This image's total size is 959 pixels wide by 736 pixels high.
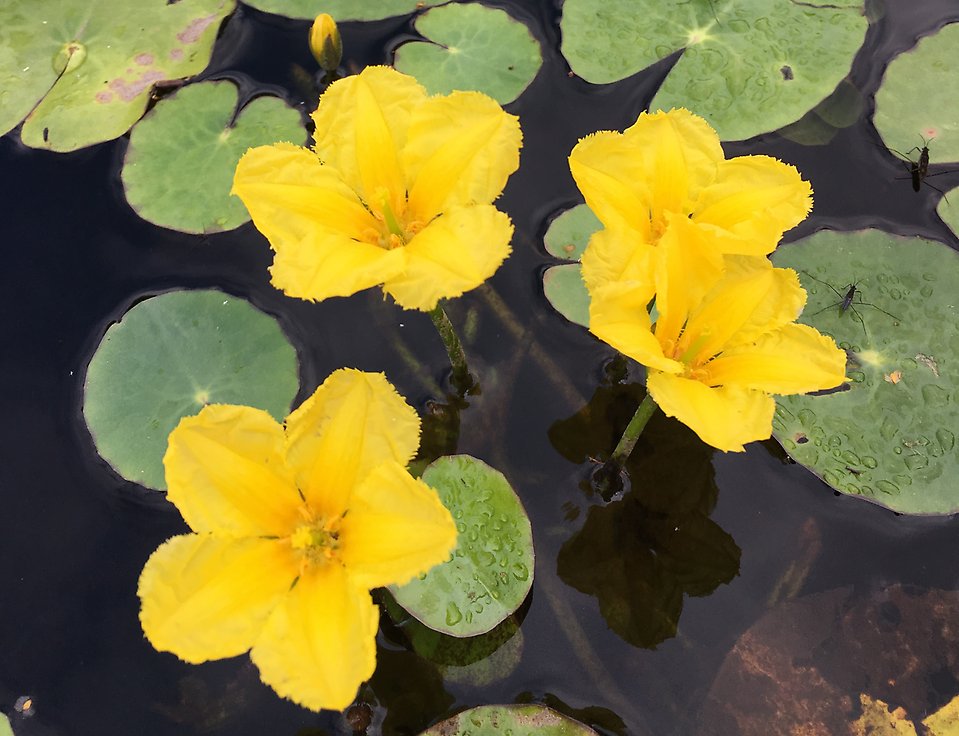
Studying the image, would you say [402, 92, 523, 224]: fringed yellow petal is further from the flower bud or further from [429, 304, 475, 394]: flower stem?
the flower bud

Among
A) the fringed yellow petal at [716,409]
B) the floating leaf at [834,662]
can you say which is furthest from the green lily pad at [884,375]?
the fringed yellow petal at [716,409]

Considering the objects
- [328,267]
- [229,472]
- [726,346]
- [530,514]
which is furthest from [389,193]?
[530,514]

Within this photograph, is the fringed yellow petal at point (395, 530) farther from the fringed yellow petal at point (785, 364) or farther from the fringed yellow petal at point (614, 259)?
the fringed yellow petal at point (785, 364)

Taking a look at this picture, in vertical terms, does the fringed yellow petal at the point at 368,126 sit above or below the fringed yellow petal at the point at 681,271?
above

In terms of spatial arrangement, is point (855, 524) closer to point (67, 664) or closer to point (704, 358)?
point (704, 358)

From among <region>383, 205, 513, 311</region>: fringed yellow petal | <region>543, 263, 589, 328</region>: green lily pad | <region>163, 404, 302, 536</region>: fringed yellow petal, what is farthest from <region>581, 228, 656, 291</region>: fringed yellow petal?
<region>163, 404, 302, 536</region>: fringed yellow petal

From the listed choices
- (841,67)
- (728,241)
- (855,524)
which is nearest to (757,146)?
(841,67)
